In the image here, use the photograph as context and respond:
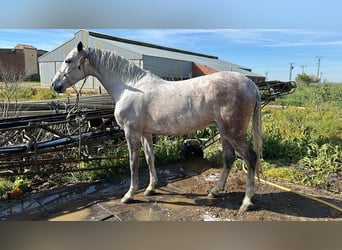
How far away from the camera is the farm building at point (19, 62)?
21.9 feet

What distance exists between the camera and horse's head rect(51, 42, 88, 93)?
113 inches

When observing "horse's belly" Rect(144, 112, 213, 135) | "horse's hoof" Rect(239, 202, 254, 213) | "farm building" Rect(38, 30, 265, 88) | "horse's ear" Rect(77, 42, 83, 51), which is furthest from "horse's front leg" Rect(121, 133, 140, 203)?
"farm building" Rect(38, 30, 265, 88)

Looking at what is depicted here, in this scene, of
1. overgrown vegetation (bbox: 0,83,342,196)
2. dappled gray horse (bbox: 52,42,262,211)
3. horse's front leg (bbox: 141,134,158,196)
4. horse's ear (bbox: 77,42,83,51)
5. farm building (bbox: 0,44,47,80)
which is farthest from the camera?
farm building (bbox: 0,44,47,80)

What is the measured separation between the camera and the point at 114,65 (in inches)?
115

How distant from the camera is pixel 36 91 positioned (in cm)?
885

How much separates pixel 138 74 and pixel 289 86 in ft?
10.3

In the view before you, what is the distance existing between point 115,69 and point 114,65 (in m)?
0.05

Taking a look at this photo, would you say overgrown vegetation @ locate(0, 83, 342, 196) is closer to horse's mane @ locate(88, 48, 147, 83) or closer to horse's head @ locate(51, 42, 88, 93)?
horse's head @ locate(51, 42, 88, 93)

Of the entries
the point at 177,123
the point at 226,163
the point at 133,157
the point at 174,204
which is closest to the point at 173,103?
the point at 177,123

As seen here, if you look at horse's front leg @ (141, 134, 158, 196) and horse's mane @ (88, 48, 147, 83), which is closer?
horse's mane @ (88, 48, 147, 83)

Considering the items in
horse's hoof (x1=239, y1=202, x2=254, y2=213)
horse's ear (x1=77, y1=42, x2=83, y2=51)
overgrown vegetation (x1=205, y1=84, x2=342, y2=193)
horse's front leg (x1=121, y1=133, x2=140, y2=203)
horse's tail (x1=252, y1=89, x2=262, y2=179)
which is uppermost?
horse's ear (x1=77, y1=42, x2=83, y2=51)

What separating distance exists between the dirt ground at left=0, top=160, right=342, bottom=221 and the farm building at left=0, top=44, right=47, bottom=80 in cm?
434

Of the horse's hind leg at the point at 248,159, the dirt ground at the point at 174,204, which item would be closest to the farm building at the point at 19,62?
the dirt ground at the point at 174,204

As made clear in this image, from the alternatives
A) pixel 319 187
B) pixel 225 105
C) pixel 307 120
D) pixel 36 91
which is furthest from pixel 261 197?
pixel 36 91
